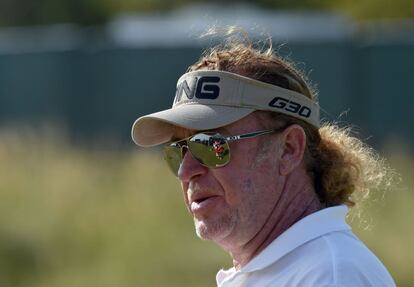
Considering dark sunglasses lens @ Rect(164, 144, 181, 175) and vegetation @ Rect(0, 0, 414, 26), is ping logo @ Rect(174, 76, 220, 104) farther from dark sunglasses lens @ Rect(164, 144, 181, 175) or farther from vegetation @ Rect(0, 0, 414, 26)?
vegetation @ Rect(0, 0, 414, 26)

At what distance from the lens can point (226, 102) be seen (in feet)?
11.1

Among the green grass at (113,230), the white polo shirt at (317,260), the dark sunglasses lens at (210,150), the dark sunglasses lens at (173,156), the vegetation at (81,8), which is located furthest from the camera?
the vegetation at (81,8)

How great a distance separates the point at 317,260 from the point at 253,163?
0.41 meters

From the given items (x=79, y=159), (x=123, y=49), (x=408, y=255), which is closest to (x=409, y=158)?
(x=79, y=159)

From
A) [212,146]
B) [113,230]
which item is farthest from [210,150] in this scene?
[113,230]

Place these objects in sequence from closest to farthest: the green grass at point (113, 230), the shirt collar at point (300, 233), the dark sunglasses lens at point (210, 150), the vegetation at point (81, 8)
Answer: the shirt collar at point (300, 233), the dark sunglasses lens at point (210, 150), the green grass at point (113, 230), the vegetation at point (81, 8)

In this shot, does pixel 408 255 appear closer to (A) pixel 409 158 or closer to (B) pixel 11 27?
(A) pixel 409 158

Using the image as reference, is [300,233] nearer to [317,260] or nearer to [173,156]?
[317,260]

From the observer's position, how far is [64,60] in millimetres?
21109

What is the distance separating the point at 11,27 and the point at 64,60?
1364 centimetres

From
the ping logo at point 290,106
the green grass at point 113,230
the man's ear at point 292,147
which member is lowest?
the man's ear at point 292,147

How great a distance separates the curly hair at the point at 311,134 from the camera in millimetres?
3430

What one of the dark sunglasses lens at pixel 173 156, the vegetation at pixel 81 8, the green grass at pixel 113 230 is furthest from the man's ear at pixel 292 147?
the vegetation at pixel 81 8

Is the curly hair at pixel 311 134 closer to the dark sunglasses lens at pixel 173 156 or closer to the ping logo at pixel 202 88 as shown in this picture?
the ping logo at pixel 202 88
